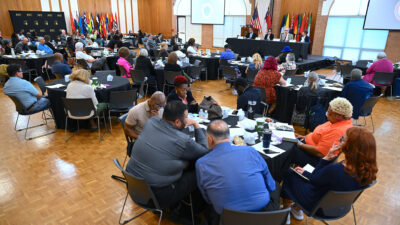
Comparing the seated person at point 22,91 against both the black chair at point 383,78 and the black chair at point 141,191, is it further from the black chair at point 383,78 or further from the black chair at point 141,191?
the black chair at point 383,78

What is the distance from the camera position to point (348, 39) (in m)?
12.6

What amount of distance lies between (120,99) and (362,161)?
386 cm

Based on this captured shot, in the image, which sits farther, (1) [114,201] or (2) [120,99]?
(2) [120,99]

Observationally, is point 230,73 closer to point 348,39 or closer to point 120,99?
point 120,99

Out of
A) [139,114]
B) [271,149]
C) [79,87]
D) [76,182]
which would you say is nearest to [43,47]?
[79,87]

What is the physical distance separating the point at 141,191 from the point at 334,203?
162 cm

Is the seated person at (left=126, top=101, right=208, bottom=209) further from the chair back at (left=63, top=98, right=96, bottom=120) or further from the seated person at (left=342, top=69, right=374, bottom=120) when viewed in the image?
the seated person at (left=342, top=69, right=374, bottom=120)

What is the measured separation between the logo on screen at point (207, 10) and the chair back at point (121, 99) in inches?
590

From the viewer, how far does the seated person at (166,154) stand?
2.11 metres

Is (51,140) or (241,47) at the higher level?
(241,47)

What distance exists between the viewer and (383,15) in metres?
10.7

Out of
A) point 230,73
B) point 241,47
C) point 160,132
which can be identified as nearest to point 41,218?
point 160,132

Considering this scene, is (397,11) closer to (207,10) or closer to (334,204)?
(207,10)

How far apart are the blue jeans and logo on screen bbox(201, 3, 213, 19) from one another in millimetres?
15224
